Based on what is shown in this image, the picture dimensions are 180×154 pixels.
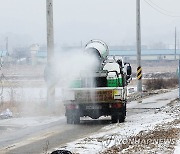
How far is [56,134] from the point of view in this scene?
56.5 feet

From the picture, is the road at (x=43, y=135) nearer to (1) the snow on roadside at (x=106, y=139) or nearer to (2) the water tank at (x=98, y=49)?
(1) the snow on roadside at (x=106, y=139)

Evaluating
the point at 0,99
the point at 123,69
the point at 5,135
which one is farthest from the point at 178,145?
the point at 0,99

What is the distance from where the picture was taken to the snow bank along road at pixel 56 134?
13539 millimetres

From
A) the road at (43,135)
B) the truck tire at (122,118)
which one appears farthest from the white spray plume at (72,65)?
the truck tire at (122,118)

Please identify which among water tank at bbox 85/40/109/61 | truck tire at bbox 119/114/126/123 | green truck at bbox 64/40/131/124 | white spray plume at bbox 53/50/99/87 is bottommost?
truck tire at bbox 119/114/126/123

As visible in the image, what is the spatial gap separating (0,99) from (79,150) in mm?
21883

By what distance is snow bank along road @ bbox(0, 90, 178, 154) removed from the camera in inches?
533

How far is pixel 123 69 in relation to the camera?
22203 millimetres

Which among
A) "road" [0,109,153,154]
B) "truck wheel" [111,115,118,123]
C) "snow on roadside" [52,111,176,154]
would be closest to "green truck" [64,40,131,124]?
"truck wheel" [111,115,118,123]

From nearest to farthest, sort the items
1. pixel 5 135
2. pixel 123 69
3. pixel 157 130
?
pixel 157 130
pixel 5 135
pixel 123 69

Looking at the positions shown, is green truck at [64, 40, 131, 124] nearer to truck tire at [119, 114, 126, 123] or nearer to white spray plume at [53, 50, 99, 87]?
truck tire at [119, 114, 126, 123]

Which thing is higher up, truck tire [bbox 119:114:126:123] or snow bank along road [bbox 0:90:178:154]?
truck tire [bbox 119:114:126:123]

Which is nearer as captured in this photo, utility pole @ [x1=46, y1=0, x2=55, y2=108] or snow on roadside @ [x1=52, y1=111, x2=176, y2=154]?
snow on roadside @ [x1=52, y1=111, x2=176, y2=154]

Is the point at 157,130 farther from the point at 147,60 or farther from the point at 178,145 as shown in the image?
the point at 147,60
